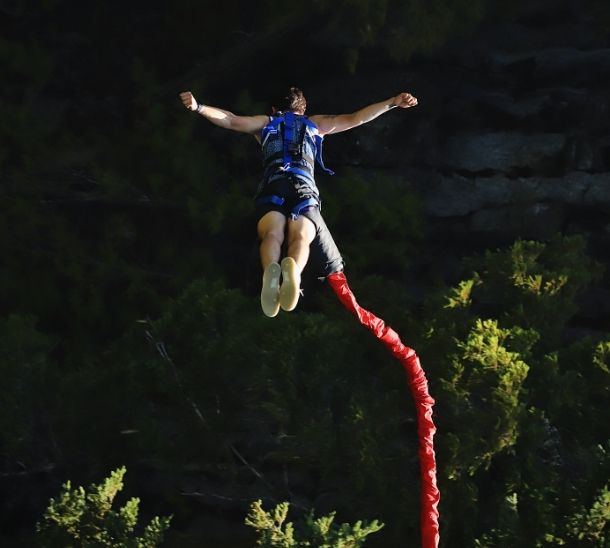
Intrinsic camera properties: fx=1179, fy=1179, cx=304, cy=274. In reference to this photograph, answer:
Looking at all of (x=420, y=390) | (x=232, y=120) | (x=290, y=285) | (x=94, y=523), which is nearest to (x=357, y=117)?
(x=232, y=120)

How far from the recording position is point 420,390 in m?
9.37

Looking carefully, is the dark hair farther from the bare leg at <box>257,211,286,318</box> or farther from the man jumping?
the bare leg at <box>257,211,286,318</box>

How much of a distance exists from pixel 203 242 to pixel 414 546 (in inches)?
236

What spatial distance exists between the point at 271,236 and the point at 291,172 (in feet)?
1.78

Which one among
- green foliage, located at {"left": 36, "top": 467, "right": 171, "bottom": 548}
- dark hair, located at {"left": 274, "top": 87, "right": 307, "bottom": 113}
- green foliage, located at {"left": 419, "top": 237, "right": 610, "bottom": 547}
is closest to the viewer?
dark hair, located at {"left": 274, "top": 87, "right": 307, "bottom": 113}

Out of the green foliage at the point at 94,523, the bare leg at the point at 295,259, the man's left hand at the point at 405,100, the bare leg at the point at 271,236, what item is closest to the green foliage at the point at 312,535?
the green foliage at the point at 94,523

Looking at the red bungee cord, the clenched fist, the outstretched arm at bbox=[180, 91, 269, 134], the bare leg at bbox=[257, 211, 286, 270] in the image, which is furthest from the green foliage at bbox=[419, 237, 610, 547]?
the clenched fist

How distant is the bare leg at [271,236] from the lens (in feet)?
27.2

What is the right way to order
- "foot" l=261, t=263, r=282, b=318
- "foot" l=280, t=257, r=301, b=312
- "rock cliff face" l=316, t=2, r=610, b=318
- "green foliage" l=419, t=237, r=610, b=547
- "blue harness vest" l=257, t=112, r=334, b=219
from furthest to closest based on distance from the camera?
"rock cliff face" l=316, t=2, r=610, b=318 → "green foliage" l=419, t=237, r=610, b=547 → "blue harness vest" l=257, t=112, r=334, b=219 → "foot" l=261, t=263, r=282, b=318 → "foot" l=280, t=257, r=301, b=312

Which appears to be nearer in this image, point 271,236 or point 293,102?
point 271,236

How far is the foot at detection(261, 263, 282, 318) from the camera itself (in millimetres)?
7984

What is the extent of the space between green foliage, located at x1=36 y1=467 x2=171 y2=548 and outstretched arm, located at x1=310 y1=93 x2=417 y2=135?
170 inches

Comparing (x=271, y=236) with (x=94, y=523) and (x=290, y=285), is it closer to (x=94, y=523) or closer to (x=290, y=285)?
(x=290, y=285)

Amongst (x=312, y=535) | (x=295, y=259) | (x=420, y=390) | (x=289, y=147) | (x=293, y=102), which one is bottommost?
(x=312, y=535)
